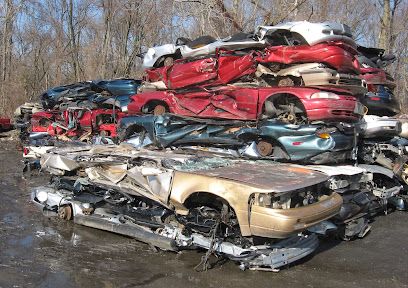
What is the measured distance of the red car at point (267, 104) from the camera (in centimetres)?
772

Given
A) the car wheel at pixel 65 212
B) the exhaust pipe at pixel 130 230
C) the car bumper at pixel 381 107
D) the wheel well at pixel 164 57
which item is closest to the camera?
the exhaust pipe at pixel 130 230

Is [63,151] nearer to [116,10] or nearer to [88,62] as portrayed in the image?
[116,10]

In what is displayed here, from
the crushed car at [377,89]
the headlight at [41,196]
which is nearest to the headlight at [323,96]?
the crushed car at [377,89]

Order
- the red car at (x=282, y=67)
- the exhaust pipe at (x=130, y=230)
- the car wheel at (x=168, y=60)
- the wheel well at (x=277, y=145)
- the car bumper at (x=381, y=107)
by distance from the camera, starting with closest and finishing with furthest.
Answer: the exhaust pipe at (x=130, y=230) → the wheel well at (x=277, y=145) → the red car at (x=282, y=67) → the car bumper at (x=381, y=107) → the car wheel at (x=168, y=60)

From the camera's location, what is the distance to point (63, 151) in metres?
8.06

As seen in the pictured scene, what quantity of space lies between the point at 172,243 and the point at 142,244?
0.81 m

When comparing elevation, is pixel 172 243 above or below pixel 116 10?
below

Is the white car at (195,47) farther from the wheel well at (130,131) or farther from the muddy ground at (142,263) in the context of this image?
the muddy ground at (142,263)

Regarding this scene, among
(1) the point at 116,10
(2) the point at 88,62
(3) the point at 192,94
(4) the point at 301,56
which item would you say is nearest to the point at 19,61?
→ (2) the point at 88,62

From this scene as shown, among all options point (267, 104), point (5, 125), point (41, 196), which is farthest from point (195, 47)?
point (5, 125)

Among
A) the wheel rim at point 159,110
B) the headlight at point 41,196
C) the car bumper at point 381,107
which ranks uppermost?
the car bumper at point 381,107

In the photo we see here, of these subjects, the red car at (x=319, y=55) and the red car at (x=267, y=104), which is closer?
the red car at (x=267, y=104)

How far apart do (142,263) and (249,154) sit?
2.95m

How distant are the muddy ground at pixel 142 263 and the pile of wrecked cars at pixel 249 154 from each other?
8.7 inches
